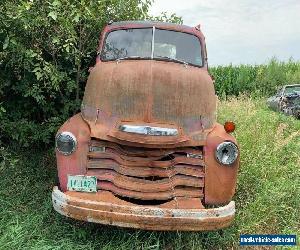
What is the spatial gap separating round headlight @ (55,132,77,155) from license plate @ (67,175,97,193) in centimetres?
28

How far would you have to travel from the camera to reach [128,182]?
4.75 m

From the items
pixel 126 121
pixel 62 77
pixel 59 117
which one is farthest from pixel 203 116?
pixel 59 117

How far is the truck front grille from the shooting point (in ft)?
15.5

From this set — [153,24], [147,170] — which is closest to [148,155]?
[147,170]

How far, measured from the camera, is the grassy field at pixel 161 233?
5.06 m

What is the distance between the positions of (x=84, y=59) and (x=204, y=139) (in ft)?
11.0

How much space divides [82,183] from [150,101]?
3.72 feet

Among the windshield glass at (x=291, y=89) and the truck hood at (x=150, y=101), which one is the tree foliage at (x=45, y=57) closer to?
the truck hood at (x=150, y=101)

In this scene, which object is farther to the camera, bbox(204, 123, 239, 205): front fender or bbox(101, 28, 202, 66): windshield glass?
bbox(101, 28, 202, 66): windshield glass

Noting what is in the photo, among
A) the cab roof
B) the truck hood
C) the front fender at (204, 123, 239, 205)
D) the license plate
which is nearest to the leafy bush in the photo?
the cab roof

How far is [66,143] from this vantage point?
496 cm

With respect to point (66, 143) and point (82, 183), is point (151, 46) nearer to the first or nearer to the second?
point (66, 143)

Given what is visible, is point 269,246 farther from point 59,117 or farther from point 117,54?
point 59,117

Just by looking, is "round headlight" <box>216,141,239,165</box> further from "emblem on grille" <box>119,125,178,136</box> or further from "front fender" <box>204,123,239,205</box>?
"emblem on grille" <box>119,125,178,136</box>
